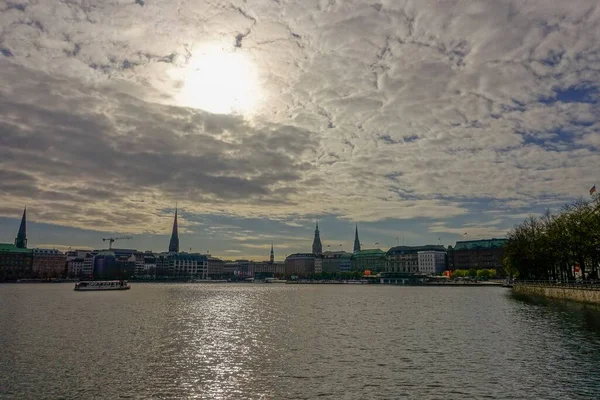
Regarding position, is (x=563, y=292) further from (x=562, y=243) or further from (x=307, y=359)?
(x=307, y=359)

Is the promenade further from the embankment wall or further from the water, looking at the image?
the water

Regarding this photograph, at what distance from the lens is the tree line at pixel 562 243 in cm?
9525

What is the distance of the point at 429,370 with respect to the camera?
35.1 metres

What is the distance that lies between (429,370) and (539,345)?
16410 mm

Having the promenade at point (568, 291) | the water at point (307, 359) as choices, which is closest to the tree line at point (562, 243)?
the promenade at point (568, 291)

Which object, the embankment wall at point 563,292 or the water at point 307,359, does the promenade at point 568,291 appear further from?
the water at point 307,359

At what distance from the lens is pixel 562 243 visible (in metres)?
105

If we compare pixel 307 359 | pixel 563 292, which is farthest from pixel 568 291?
pixel 307 359

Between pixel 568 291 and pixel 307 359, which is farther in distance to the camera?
pixel 568 291

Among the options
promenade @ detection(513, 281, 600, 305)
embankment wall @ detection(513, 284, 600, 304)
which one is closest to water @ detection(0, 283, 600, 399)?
embankment wall @ detection(513, 284, 600, 304)

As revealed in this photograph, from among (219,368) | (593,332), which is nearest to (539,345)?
(593,332)

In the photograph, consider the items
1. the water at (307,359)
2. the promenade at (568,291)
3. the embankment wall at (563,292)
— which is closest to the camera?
the water at (307,359)

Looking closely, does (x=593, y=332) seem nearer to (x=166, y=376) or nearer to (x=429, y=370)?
(x=429, y=370)

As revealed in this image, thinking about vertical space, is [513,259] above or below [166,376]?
above
